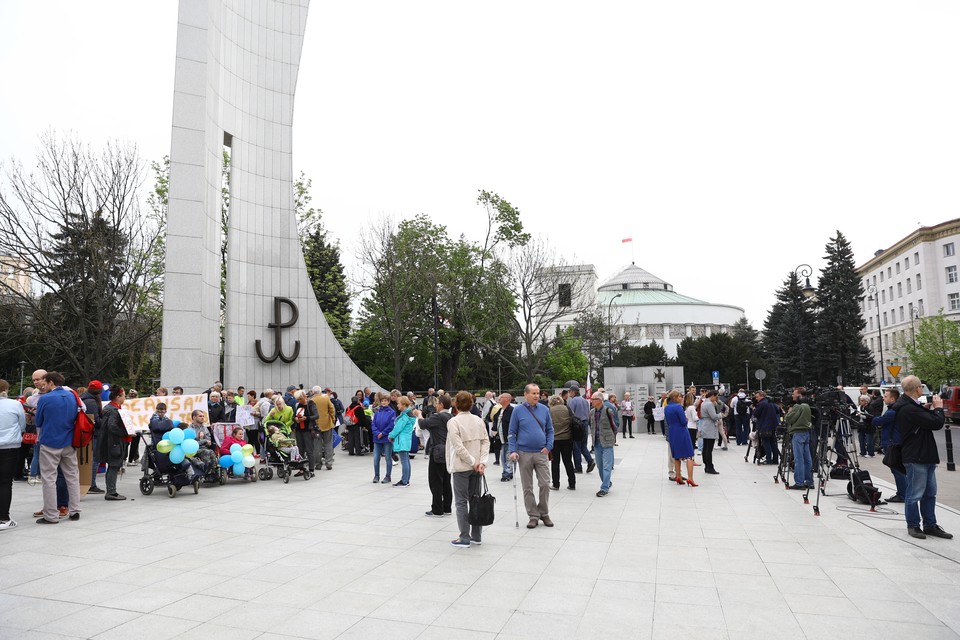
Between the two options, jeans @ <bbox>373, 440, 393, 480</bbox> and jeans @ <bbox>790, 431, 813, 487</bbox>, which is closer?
jeans @ <bbox>790, 431, 813, 487</bbox>

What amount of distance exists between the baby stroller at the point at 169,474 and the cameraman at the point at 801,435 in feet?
34.5

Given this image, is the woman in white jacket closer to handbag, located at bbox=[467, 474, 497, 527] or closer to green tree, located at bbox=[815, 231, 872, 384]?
handbag, located at bbox=[467, 474, 497, 527]

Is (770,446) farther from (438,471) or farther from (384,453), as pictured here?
(438,471)

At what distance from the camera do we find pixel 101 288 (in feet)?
89.5

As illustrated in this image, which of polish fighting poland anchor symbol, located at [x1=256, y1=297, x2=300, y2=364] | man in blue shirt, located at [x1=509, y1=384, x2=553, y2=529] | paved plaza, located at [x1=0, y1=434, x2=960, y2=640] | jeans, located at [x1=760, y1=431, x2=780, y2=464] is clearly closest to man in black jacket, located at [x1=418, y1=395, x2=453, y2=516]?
paved plaza, located at [x1=0, y1=434, x2=960, y2=640]

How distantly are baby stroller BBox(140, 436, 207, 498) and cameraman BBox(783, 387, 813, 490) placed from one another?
10507mm

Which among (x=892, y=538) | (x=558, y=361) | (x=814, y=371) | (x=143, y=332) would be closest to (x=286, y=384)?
(x=143, y=332)

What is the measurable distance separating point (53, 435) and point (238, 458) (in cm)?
415

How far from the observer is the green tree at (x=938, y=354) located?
135 feet

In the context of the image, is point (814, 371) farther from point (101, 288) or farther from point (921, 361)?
point (101, 288)

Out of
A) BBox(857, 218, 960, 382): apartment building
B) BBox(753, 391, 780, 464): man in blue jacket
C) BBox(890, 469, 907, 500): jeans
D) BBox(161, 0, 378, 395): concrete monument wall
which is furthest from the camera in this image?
BBox(857, 218, 960, 382): apartment building

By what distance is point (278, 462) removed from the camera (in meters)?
13.2

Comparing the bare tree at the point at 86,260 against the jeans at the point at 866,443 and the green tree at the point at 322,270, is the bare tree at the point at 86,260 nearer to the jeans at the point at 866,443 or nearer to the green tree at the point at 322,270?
the green tree at the point at 322,270

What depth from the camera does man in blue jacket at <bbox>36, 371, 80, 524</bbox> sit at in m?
8.45
